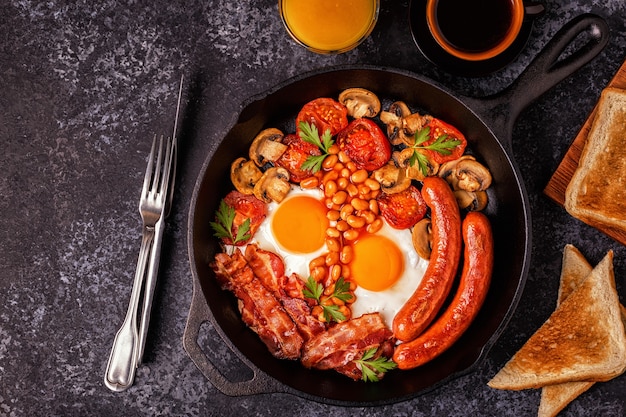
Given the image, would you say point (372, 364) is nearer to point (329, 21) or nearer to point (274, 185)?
point (274, 185)

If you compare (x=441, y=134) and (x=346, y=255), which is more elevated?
(x=441, y=134)

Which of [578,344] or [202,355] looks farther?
[578,344]

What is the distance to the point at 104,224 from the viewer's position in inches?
147

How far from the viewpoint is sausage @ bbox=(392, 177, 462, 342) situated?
130 inches

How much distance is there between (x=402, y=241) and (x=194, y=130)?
138 centimetres

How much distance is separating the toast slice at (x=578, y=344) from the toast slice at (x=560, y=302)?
67 millimetres

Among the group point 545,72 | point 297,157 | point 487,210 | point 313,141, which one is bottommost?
point 487,210

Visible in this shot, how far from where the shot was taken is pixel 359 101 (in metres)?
3.58

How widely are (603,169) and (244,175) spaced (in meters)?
2.03

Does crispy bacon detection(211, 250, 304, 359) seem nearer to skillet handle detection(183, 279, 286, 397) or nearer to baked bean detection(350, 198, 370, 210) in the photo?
skillet handle detection(183, 279, 286, 397)

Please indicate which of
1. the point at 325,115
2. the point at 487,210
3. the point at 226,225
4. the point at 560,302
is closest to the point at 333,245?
the point at 226,225

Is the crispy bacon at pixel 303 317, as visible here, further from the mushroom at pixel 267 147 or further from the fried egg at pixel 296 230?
the mushroom at pixel 267 147

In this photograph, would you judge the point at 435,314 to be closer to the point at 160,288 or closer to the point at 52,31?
the point at 160,288

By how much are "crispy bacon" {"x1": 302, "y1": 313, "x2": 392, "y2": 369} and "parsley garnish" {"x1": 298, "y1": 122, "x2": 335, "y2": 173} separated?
88 cm
